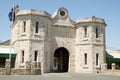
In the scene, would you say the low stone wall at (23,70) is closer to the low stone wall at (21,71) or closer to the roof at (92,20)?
the low stone wall at (21,71)

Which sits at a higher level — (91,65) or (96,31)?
(96,31)

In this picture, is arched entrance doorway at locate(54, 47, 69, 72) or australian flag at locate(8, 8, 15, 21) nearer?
australian flag at locate(8, 8, 15, 21)

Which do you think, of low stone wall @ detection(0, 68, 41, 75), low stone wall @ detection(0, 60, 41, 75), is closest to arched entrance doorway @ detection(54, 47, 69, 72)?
low stone wall @ detection(0, 60, 41, 75)

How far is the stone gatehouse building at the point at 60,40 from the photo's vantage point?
3628 centimetres

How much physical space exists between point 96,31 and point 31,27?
10442mm

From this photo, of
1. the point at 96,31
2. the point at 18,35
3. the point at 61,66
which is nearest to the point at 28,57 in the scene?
the point at 18,35

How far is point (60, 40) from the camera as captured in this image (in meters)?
39.7

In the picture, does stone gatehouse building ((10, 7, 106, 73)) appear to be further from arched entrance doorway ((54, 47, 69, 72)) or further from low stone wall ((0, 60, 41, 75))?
low stone wall ((0, 60, 41, 75))

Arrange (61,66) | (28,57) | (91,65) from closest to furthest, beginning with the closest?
(28,57)
(91,65)
(61,66)

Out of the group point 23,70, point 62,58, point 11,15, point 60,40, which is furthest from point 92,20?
point 23,70

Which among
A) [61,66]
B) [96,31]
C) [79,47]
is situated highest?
[96,31]

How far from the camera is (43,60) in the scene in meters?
36.5

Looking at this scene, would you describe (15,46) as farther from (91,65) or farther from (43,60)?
(91,65)

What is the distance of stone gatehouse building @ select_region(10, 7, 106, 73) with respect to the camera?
3628 cm
